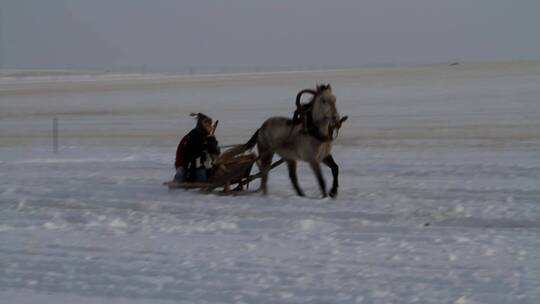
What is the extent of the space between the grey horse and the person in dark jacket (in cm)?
79

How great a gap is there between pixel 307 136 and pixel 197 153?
2019 millimetres

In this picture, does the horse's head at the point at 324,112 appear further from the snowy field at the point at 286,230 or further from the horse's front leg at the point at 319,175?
the snowy field at the point at 286,230

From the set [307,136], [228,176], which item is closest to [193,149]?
[228,176]

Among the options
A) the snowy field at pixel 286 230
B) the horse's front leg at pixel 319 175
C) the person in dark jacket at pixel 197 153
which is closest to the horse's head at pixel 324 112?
the horse's front leg at pixel 319 175

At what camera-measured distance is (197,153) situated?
1327cm

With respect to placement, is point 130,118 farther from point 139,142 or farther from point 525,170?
point 525,170

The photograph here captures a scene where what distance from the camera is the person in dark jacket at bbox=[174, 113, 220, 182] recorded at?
1316cm

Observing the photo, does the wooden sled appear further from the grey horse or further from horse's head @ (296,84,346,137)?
horse's head @ (296,84,346,137)

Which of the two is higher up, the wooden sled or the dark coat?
the dark coat

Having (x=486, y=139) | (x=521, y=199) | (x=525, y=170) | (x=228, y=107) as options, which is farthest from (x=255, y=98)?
(x=521, y=199)

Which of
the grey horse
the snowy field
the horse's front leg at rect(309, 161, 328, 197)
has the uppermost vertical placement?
the grey horse

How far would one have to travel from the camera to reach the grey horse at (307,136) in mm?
11844

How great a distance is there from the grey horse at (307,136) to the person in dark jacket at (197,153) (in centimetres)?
79

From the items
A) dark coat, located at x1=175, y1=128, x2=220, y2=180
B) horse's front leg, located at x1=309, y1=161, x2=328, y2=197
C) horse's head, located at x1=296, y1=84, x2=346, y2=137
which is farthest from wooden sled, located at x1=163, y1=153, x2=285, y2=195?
horse's head, located at x1=296, y1=84, x2=346, y2=137
